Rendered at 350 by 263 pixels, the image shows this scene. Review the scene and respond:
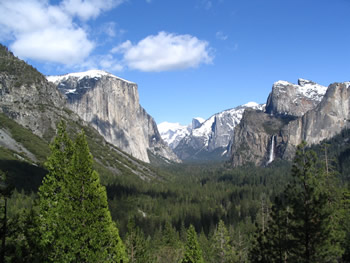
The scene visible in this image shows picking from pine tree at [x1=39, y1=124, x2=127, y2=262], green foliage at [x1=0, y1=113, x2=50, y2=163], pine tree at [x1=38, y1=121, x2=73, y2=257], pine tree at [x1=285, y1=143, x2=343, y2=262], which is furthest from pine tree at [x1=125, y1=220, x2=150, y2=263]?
green foliage at [x1=0, y1=113, x2=50, y2=163]

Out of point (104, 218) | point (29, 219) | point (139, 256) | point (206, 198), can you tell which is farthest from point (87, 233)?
point (206, 198)

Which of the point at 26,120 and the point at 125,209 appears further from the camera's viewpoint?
the point at 26,120

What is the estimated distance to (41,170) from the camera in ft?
416

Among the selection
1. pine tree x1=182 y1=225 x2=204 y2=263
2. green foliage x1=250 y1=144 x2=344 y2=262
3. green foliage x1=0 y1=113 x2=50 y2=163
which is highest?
green foliage x1=0 y1=113 x2=50 y2=163

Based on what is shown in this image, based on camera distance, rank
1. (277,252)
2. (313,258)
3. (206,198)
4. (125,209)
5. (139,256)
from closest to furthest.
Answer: (313,258)
(277,252)
(139,256)
(125,209)
(206,198)

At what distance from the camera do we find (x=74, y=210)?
56.6ft

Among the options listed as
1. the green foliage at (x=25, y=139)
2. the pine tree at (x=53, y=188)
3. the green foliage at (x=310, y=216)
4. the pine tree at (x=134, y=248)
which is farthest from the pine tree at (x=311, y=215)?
the green foliage at (x=25, y=139)

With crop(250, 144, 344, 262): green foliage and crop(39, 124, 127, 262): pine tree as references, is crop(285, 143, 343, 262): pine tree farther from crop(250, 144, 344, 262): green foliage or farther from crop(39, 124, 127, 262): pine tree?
crop(39, 124, 127, 262): pine tree

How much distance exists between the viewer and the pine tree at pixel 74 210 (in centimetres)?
1691

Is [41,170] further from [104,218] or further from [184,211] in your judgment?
[104,218]

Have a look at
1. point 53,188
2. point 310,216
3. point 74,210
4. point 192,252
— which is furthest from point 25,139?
point 310,216

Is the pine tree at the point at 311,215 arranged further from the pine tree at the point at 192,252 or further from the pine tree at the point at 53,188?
the pine tree at the point at 192,252

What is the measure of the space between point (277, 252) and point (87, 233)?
1721cm

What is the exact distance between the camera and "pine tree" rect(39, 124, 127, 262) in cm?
1691
